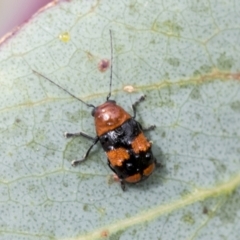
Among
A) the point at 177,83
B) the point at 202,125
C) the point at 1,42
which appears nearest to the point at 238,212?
the point at 202,125

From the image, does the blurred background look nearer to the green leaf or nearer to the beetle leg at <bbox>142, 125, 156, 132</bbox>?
the green leaf

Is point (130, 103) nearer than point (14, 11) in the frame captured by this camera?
Yes

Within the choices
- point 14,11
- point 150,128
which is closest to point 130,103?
point 150,128

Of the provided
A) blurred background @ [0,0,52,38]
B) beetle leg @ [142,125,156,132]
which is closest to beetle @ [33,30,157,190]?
beetle leg @ [142,125,156,132]

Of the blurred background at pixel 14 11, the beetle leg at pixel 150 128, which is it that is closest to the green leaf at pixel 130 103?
the beetle leg at pixel 150 128

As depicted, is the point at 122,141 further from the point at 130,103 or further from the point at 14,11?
the point at 14,11

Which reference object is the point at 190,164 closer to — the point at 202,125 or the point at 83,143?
the point at 202,125
